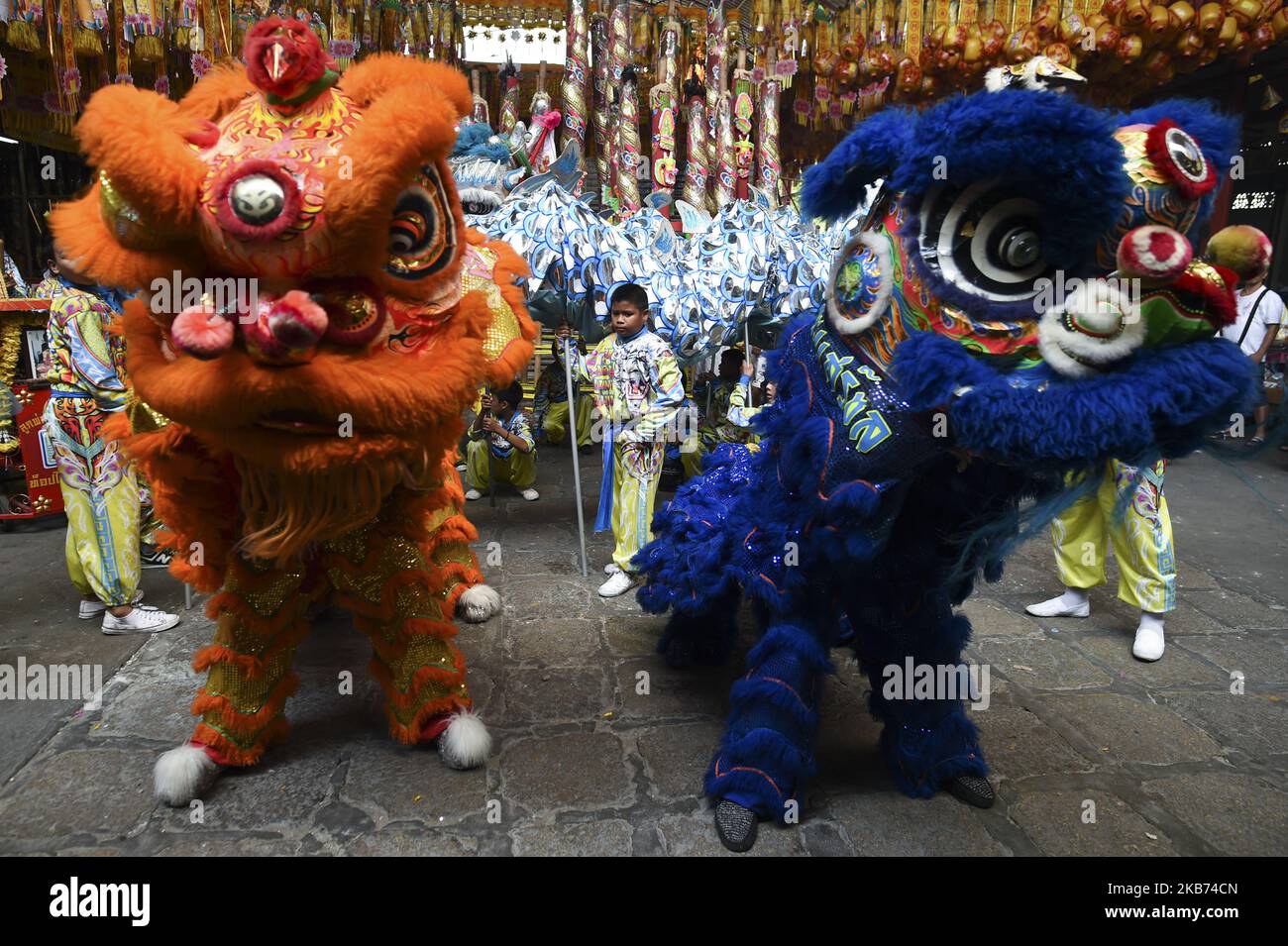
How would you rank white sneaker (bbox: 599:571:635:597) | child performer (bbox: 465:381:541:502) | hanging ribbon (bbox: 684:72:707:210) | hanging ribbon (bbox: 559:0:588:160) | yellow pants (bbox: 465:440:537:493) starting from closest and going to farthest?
1. white sneaker (bbox: 599:571:635:597)
2. child performer (bbox: 465:381:541:502)
3. yellow pants (bbox: 465:440:537:493)
4. hanging ribbon (bbox: 559:0:588:160)
5. hanging ribbon (bbox: 684:72:707:210)

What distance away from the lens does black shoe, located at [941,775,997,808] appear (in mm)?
2020

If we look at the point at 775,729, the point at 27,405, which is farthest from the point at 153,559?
the point at 775,729

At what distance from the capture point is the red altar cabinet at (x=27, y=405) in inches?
170

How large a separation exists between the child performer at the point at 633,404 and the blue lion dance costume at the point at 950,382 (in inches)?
53.5

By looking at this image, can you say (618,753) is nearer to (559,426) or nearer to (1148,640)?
(1148,640)

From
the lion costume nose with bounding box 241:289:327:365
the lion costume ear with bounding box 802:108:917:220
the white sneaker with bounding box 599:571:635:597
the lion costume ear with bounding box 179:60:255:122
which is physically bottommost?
the white sneaker with bounding box 599:571:635:597

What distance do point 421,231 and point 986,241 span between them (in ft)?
3.82

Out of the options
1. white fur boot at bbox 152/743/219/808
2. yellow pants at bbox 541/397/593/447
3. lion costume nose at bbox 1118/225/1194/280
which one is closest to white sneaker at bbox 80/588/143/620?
white fur boot at bbox 152/743/219/808

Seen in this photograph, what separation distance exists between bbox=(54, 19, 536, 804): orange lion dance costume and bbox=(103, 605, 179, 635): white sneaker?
128 centimetres

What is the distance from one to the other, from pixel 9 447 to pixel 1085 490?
5.58m

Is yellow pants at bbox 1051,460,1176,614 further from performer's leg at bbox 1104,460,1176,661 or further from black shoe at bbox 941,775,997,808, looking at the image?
black shoe at bbox 941,775,997,808

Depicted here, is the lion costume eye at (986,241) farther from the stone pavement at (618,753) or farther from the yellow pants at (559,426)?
the yellow pants at (559,426)

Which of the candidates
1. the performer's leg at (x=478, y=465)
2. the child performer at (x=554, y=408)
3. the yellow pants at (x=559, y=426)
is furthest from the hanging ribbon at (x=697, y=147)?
→ the performer's leg at (x=478, y=465)

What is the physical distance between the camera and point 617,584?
139 inches
